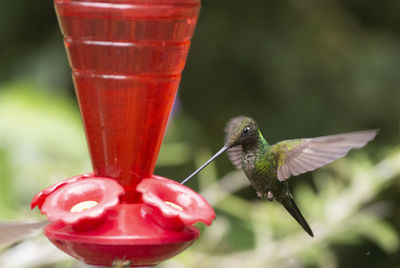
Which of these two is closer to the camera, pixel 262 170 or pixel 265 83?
pixel 262 170

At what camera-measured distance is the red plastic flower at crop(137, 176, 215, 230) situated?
1752 mm

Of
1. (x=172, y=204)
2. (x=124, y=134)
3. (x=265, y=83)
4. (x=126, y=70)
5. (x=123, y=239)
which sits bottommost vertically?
(x=123, y=239)

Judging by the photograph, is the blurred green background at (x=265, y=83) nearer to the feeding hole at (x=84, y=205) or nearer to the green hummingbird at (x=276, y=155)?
the green hummingbird at (x=276, y=155)

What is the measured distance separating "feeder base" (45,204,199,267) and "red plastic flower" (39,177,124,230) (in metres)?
0.04

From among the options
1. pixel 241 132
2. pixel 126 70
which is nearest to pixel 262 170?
pixel 241 132

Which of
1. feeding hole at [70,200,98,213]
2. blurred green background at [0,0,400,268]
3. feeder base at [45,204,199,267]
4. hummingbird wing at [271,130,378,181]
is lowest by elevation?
Answer: feeder base at [45,204,199,267]

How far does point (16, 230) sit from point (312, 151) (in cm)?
116

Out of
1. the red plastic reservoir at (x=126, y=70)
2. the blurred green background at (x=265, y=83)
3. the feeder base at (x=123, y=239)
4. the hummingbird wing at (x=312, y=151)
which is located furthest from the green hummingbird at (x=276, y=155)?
the blurred green background at (x=265, y=83)

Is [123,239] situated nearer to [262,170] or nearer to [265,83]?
[262,170]

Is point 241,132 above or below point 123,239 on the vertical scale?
above

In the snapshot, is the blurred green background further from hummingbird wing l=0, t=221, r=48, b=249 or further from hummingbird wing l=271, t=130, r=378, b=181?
hummingbird wing l=0, t=221, r=48, b=249

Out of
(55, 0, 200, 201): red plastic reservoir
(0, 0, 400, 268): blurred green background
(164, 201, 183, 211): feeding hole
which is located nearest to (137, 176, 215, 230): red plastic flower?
(164, 201, 183, 211): feeding hole

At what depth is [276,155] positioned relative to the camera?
2568 mm

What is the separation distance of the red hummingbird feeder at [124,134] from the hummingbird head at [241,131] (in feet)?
1.01
